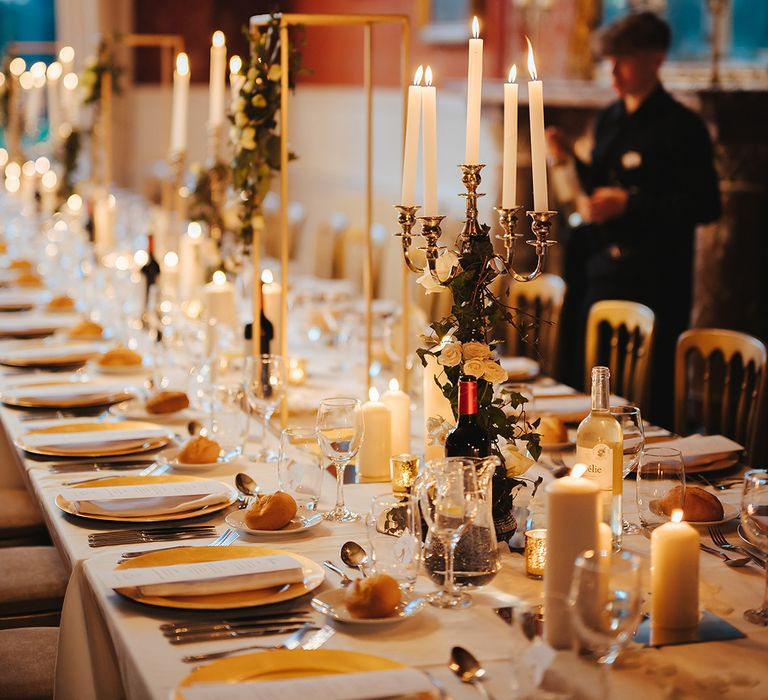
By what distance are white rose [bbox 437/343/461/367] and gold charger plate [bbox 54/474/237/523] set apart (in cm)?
49

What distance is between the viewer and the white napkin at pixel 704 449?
7.88 feet

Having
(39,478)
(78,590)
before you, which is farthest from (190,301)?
(78,590)

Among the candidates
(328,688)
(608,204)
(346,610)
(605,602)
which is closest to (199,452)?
(346,610)

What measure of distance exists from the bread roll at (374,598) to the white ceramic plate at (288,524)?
1.14ft

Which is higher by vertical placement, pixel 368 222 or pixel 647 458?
pixel 368 222

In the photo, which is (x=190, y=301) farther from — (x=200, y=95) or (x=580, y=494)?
(x=200, y=95)

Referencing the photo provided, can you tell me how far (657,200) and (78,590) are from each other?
9.79ft

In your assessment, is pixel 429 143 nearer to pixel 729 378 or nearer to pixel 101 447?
pixel 101 447

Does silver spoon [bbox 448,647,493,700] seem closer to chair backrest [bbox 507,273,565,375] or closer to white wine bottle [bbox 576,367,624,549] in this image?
white wine bottle [bbox 576,367,624,549]

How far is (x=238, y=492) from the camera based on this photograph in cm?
220

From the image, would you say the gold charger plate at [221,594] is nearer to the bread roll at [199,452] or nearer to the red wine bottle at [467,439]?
the red wine bottle at [467,439]

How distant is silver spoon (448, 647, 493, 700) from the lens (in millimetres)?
1453

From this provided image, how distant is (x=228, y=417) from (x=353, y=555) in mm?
737

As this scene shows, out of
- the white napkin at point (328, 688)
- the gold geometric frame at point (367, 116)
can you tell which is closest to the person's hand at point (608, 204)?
the gold geometric frame at point (367, 116)
